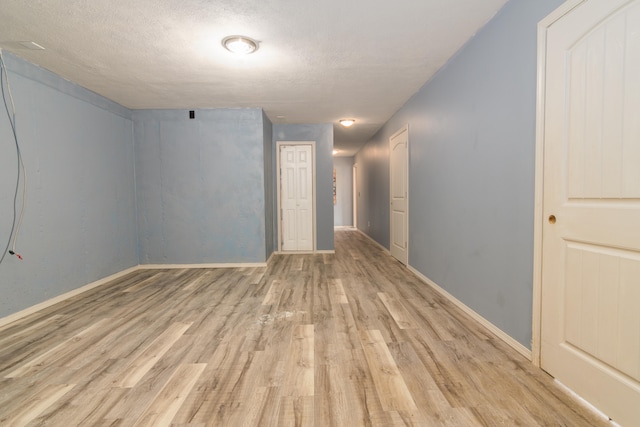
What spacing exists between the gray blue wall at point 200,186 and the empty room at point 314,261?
0.03 m

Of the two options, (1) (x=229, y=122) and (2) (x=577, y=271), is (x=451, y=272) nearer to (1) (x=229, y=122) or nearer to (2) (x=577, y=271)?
(2) (x=577, y=271)

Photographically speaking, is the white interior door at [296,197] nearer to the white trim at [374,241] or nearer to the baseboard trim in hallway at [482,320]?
the white trim at [374,241]

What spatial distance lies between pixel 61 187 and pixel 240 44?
2.55m

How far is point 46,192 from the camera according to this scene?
292cm

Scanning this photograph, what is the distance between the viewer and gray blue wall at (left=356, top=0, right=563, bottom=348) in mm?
1863

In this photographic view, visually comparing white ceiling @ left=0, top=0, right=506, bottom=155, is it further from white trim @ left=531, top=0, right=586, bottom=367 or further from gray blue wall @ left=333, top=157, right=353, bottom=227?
gray blue wall @ left=333, top=157, right=353, bottom=227

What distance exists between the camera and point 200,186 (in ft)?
14.8

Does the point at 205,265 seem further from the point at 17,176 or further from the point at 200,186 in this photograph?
the point at 17,176

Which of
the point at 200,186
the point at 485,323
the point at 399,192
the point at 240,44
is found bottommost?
the point at 485,323

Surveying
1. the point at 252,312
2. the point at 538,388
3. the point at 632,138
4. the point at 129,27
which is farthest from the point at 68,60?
the point at 538,388

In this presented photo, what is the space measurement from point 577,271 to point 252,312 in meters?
2.41

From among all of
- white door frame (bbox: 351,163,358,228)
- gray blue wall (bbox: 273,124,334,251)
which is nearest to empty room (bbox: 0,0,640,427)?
gray blue wall (bbox: 273,124,334,251)

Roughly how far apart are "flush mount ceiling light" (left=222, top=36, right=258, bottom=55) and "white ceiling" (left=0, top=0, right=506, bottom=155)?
0.26ft

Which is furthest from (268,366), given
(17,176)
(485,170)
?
(17,176)
